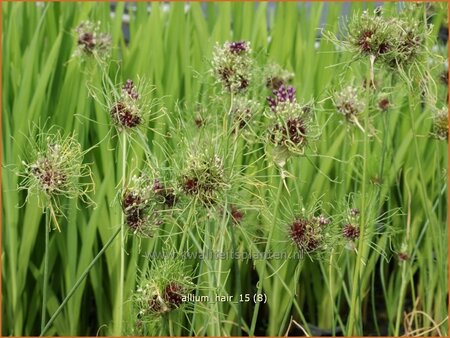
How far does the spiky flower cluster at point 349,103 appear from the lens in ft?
3.79

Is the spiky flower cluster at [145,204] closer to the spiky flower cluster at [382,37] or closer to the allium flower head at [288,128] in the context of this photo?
the allium flower head at [288,128]

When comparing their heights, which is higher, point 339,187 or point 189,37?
point 189,37

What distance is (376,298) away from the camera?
1667 mm

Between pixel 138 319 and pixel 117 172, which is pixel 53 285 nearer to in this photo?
pixel 117 172

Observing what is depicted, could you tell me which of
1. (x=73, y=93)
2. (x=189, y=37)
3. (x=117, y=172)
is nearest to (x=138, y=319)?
(x=117, y=172)

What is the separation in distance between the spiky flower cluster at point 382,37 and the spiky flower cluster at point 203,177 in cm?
26

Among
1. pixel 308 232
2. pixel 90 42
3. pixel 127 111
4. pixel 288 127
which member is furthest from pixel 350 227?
pixel 90 42

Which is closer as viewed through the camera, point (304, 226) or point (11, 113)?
A: point (304, 226)

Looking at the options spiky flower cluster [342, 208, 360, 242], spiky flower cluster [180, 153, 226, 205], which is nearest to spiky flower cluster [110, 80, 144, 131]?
spiky flower cluster [180, 153, 226, 205]

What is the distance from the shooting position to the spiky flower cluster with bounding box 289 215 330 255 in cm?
94

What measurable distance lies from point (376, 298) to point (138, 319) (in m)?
0.82

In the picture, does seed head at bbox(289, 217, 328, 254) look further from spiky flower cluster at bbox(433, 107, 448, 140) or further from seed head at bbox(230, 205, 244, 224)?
spiky flower cluster at bbox(433, 107, 448, 140)

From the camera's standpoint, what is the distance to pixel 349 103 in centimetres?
116

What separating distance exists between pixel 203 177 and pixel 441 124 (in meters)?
0.55
